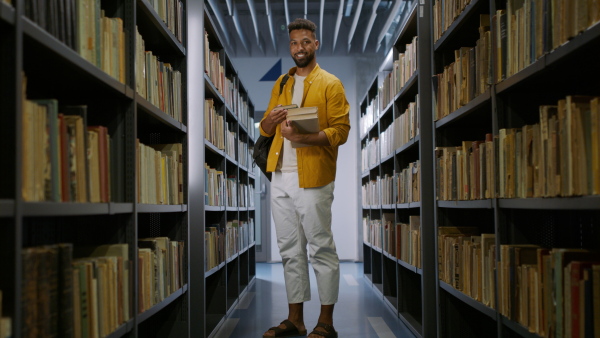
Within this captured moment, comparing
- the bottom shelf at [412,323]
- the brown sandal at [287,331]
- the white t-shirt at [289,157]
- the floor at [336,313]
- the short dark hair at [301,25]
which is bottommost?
the floor at [336,313]

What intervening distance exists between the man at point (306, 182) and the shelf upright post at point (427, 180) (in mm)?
420

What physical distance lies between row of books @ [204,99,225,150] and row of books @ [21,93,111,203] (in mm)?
1546

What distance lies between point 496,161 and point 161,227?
1657 millimetres

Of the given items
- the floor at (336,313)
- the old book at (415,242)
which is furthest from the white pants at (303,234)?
the old book at (415,242)

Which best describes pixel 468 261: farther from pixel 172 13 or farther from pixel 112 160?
pixel 172 13

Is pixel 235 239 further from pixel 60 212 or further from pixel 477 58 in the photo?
pixel 60 212

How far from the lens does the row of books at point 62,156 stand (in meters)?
1.21

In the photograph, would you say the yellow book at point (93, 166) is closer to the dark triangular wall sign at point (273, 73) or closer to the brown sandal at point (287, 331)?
the brown sandal at point (287, 331)

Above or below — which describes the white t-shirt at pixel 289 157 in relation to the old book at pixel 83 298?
above

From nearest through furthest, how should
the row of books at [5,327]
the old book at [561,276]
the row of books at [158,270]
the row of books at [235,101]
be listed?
1. the row of books at [5,327]
2. the old book at [561,276]
3. the row of books at [158,270]
4. the row of books at [235,101]

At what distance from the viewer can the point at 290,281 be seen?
304 centimetres

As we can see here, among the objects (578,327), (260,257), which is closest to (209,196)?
(578,327)

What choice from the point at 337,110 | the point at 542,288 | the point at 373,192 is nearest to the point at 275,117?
the point at 337,110

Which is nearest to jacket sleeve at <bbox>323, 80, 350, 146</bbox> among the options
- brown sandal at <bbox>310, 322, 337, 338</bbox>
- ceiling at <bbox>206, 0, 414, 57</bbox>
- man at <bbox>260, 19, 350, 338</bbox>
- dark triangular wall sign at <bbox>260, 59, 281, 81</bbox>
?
man at <bbox>260, 19, 350, 338</bbox>
